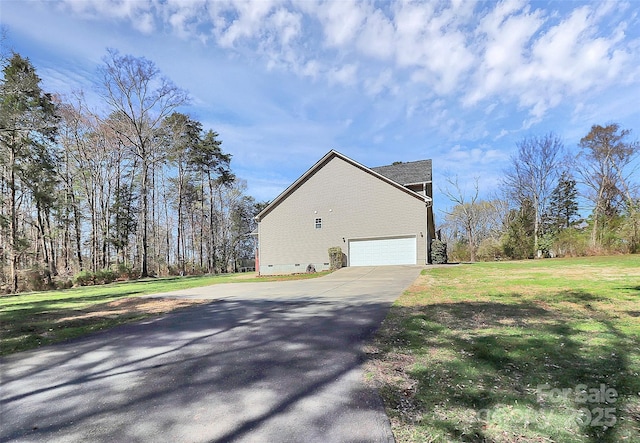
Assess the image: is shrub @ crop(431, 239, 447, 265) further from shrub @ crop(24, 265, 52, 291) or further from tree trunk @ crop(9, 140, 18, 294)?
tree trunk @ crop(9, 140, 18, 294)

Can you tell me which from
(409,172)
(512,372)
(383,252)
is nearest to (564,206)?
(409,172)

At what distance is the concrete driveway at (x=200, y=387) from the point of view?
7.85ft

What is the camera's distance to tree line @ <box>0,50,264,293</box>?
661 inches

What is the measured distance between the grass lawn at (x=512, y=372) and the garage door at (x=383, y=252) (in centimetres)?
1254

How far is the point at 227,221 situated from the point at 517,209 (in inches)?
1319

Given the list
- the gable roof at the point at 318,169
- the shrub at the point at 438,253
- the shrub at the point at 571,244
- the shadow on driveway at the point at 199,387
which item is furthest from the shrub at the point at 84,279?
the shrub at the point at 571,244

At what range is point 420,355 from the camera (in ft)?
12.6

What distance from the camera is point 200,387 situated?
3.14 metres

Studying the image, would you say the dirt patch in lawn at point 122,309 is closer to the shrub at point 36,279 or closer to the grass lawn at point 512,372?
the grass lawn at point 512,372

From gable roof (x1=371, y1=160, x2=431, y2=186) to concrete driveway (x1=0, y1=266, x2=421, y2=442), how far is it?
17.2 metres

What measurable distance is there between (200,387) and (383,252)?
17250 millimetres

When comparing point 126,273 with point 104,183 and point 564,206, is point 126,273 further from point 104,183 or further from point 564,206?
point 564,206

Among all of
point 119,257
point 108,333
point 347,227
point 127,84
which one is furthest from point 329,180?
point 119,257

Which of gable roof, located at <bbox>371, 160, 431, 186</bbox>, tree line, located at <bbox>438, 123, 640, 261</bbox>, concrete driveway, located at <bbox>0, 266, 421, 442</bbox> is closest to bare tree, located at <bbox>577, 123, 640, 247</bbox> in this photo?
tree line, located at <bbox>438, 123, 640, 261</bbox>
